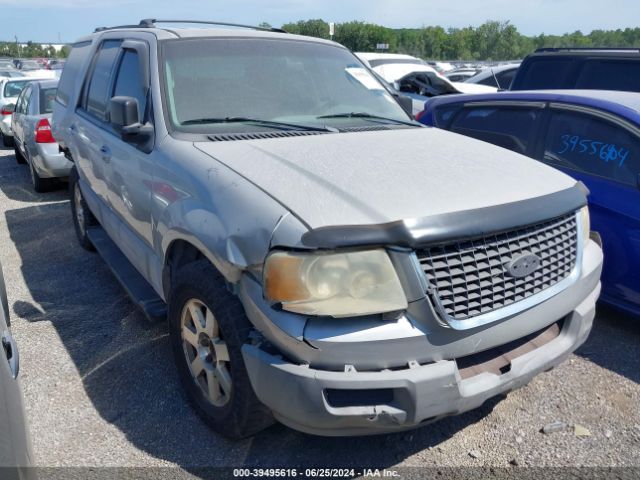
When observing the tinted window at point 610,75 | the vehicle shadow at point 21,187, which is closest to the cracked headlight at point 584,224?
the tinted window at point 610,75

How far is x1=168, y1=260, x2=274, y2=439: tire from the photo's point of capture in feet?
8.09

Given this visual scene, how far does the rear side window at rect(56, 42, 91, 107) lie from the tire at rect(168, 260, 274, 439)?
325 cm

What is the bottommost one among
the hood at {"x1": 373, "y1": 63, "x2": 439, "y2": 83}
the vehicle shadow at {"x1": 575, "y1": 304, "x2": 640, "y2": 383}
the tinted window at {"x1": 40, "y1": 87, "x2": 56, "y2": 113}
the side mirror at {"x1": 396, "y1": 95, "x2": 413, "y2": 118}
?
the vehicle shadow at {"x1": 575, "y1": 304, "x2": 640, "y2": 383}

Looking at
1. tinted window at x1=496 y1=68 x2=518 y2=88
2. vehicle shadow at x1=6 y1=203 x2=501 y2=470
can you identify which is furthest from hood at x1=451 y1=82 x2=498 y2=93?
vehicle shadow at x1=6 y1=203 x2=501 y2=470

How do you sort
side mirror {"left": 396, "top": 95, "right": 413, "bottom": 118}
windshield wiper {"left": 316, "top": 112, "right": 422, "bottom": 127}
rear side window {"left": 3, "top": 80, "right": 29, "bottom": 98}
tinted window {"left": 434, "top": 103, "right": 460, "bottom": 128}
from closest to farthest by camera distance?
windshield wiper {"left": 316, "top": 112, "right": 422, "bottom": 127} → side mirror {"left": 396, "top": 95, "right": 413, "bottom": 118} → tinted window {"left": 434, "top": 103, "right": 460, "bottom": 128} → rear side window {"left": 3, "top": 80, "right": 29, "bottom": 98}

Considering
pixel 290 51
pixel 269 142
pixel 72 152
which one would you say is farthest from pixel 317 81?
pixel 72 152

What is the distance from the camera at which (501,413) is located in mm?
3070

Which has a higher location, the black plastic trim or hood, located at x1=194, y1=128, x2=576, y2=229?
hood, located at x1=194, y1=128, x2=576, y2=229

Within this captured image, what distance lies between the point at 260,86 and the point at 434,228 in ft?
5.88

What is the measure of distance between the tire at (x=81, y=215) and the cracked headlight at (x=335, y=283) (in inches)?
137

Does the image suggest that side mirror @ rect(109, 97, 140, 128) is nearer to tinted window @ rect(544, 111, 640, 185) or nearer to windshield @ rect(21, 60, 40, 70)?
tinted window @ rect(544, 111, 640, 185)

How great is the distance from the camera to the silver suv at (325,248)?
86.0 inches

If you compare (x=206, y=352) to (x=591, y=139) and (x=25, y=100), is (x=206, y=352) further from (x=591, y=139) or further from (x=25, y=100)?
(x=25, y=100)

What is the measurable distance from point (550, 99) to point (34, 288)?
434 centimetres
